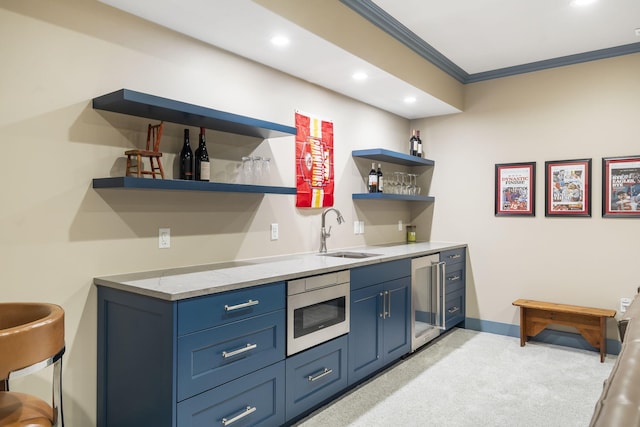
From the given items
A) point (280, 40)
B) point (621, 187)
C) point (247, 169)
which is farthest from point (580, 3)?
point (247, 169)

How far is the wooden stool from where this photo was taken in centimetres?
227

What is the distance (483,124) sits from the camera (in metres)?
4.59


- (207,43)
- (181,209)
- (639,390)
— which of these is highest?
(207,43)

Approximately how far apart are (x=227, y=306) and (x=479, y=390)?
1966mm

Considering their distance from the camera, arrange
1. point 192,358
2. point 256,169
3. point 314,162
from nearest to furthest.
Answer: point 192,358
point 256,169
point 314,162

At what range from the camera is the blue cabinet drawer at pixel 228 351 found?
1938mm

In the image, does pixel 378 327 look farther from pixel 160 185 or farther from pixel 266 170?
pixel 160 185

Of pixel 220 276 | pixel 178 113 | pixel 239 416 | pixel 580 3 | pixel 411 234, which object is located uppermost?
pixel 580 3

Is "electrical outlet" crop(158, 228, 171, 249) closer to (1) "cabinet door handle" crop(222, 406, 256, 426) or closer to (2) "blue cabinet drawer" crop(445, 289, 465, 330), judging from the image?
(1) "cabinet door handle" crop(222, 406, 256, 426)

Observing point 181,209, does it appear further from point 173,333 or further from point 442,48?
point 442,48

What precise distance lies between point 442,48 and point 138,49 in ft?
8.47

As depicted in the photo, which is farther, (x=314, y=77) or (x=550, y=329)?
(x=550, y=329)

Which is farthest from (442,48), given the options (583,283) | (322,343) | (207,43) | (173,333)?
(173,333)

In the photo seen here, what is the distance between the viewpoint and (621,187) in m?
3.83
